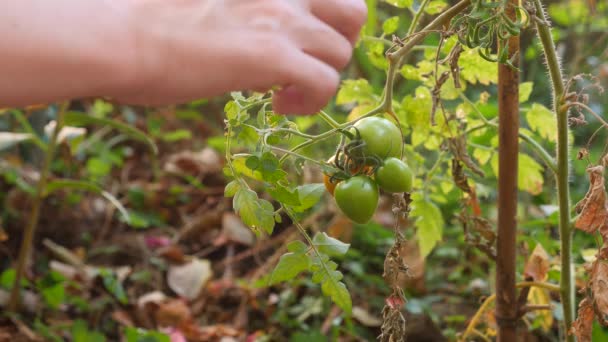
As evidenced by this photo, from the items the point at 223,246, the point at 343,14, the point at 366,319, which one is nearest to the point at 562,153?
the point at 343,14

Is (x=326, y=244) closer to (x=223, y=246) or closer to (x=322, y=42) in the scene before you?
(x=322, y=42)

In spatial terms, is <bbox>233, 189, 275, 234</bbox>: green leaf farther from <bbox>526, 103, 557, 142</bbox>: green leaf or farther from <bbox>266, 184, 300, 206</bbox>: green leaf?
<bbox>526, 103, 557, 142</bbox>: green leaf

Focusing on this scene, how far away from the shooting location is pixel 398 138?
2.53ft

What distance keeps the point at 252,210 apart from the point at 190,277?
136 centimetres

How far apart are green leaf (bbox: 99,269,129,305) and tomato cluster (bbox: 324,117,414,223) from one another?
4.13 feet

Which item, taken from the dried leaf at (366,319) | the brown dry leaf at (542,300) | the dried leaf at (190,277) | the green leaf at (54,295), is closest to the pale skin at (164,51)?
the brown dry leaf at (542,300)

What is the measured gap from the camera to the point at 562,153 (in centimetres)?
89

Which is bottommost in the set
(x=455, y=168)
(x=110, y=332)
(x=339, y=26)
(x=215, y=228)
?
(x=110, y=332)

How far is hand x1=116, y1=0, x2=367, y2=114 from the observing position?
1.80 ft

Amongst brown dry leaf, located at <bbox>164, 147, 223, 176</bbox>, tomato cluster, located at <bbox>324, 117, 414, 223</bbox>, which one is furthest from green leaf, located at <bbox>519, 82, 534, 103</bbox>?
brown dry leaf, located at <bbox>164, 147, 223, 176</bbox>

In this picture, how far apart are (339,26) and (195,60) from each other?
0.15 meters

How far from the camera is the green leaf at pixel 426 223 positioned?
1.12m

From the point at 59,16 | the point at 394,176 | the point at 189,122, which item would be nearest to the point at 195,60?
the point at 59,16

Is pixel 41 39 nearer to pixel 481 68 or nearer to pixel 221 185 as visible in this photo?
pixel 481 68
